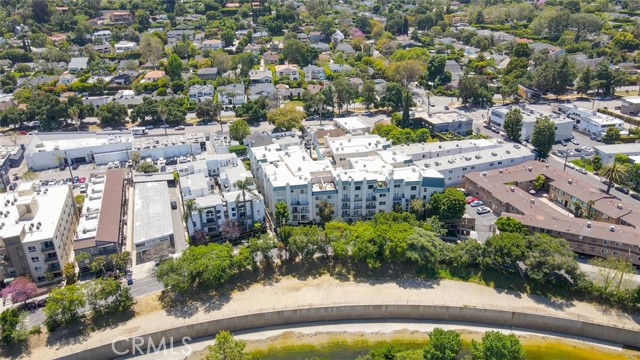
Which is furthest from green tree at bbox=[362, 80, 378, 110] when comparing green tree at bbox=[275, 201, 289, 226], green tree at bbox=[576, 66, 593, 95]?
green tree at bbox=[275, 201, 289, 226]

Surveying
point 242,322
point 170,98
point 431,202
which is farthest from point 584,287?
point 170,98

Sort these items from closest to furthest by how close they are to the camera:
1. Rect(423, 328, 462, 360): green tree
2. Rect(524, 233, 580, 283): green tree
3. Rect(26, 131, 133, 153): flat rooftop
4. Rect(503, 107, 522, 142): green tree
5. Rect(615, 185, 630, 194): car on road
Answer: Rect(423, 328, 462, 360): green tree
Rect(524, 233, 580, 283): green tree
Rect(615, 185, 630, 194): car on road
Rect(26, 131, 133, 153): flat rooftop
Rect(503, 107, 522, 142): green tree

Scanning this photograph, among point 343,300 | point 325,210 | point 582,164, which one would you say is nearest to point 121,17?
point 325,210

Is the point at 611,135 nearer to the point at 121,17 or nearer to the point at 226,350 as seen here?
the point at 226,350

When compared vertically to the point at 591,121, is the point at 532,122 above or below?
above

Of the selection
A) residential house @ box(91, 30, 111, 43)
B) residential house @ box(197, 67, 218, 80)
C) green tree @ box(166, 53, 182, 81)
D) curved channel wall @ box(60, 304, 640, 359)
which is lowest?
curved channel wall @ box(60, 304, 640, 359)

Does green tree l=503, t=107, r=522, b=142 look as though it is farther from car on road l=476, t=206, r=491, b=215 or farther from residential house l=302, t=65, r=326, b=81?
residential house l=302, t=65, r=326, b=81
